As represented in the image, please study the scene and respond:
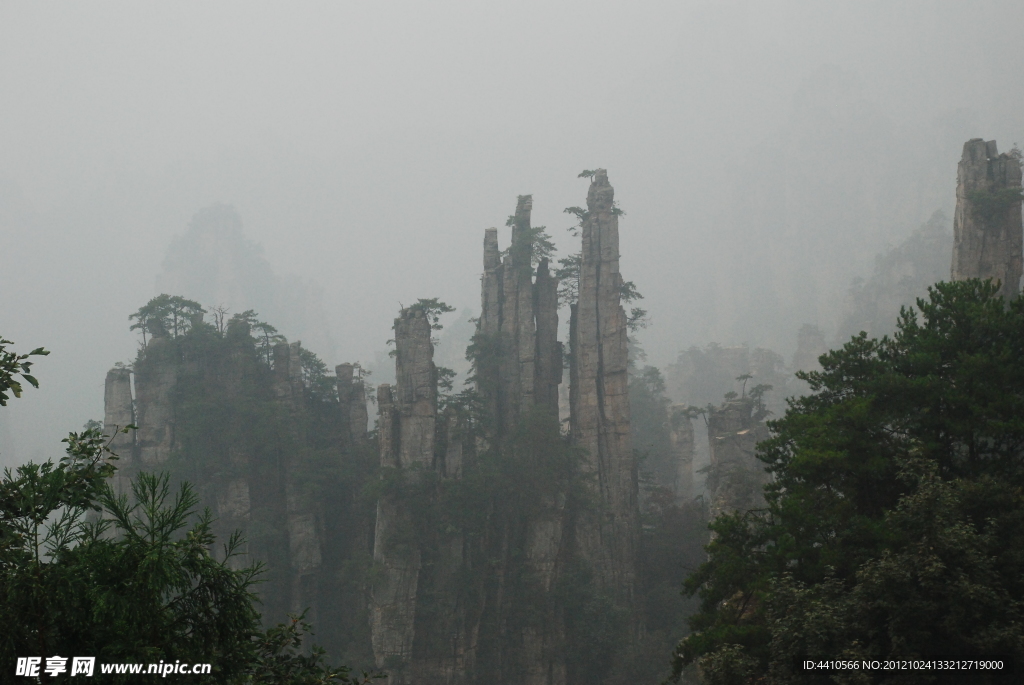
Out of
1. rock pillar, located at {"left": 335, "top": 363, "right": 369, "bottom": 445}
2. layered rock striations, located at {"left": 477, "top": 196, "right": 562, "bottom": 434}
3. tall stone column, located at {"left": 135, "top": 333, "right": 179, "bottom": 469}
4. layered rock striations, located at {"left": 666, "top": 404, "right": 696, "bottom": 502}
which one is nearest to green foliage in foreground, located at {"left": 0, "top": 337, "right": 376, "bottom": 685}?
layered rock striations, located at {"left": 477, "top": 196, "right": 562, "bottom": 434}

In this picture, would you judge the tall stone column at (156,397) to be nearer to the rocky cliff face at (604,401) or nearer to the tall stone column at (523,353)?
the tall stone column at (523,353)

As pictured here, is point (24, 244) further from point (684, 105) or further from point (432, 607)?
point (432, 607)

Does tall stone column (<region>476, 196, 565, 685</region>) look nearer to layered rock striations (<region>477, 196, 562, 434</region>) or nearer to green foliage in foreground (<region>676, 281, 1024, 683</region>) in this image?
layered rock striations (<region>477, 196, 562, 434</region>)

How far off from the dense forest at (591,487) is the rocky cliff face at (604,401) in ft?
0.37

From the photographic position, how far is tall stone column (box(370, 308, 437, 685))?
32.0 meters

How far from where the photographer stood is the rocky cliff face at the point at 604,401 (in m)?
35.4

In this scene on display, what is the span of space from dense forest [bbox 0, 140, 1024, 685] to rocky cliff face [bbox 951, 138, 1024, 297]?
99 mm

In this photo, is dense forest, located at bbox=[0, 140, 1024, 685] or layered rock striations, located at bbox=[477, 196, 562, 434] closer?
dense forest, located at bbox=[0, 140, 1024, 685]

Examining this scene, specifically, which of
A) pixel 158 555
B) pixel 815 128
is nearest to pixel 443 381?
pixel 158 555

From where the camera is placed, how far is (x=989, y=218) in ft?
98.0

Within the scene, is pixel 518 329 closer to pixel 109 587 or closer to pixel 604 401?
pixel 604 401

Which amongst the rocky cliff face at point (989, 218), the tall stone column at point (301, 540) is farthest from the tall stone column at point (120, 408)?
the rocky cliff face at point (989, 218)

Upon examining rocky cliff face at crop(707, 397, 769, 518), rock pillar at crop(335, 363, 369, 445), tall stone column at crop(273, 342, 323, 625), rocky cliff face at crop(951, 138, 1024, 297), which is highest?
rocky cliff face at crop(951, 138, 1024, 297)

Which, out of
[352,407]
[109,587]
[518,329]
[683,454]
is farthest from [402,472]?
[109,587]
